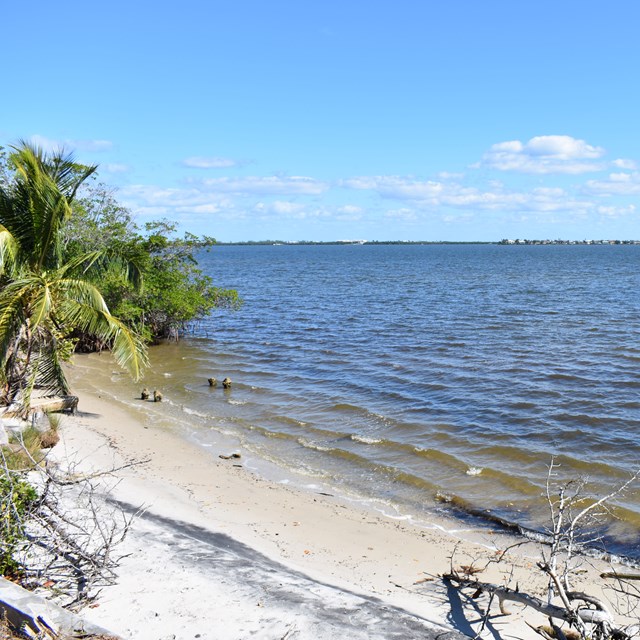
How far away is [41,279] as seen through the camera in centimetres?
1212

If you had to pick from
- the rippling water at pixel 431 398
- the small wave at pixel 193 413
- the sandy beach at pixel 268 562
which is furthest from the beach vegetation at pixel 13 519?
the small wave at pixel 193 413

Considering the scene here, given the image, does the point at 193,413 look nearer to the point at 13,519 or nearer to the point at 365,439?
the point at 365,439

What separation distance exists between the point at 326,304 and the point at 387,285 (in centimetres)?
1750

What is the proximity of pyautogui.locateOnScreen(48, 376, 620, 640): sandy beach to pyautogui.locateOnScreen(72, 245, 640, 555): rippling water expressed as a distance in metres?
1.70

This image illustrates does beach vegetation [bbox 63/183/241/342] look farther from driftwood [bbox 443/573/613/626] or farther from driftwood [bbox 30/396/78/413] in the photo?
driftwood [bbox 443/573/613/626]

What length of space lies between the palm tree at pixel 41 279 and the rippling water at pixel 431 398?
4.54m

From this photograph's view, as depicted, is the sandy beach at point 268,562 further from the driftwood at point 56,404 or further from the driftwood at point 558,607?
the driftwood at point 56,404

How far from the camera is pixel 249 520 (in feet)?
35.3

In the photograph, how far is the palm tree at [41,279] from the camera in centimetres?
1199

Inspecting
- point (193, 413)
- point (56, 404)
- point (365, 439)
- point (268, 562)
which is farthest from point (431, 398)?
point (268, 562)

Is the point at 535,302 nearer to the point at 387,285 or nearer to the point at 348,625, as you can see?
the point at 387,285

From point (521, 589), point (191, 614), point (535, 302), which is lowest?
point (521, 589)

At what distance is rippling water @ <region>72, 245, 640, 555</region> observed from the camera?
1351 centimetres

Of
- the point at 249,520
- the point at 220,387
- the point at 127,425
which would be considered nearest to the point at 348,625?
the point at 249,520
